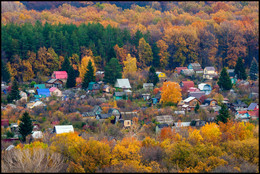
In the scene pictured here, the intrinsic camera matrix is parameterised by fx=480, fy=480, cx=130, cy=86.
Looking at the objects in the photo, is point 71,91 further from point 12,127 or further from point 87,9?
point 87,9

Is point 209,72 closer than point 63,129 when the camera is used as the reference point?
No

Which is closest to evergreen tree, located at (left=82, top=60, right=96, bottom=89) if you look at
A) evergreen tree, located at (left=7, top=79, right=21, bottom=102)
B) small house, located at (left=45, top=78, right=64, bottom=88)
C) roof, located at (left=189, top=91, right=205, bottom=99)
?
small house, located at (left=45, top=78, right=64, bottom=88)

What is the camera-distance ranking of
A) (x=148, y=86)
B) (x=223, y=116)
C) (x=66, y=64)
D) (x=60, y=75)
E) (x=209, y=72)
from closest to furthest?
(x=223, y=116), (x=148, y=86), (x=60, y=75), (x=66, y=64), (x=209, y=72)

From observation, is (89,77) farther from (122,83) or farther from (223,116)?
(223,116)

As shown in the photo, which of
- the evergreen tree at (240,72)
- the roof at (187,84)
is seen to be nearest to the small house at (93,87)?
the roof at (187,84)

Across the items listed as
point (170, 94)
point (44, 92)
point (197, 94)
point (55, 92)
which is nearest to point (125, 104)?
point (170, 94)
